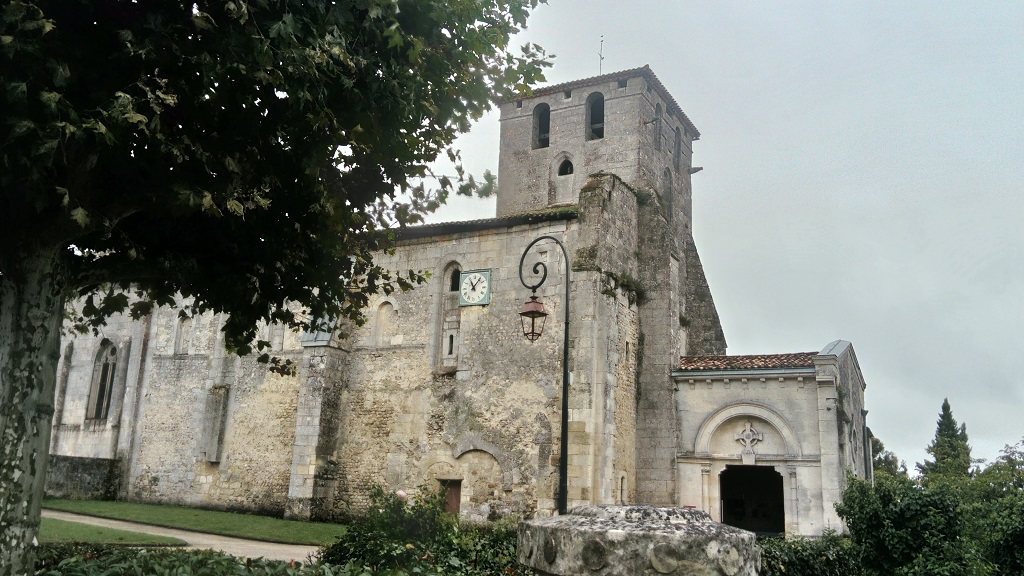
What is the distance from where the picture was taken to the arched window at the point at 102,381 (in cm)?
2697

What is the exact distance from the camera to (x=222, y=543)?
53.4 ft

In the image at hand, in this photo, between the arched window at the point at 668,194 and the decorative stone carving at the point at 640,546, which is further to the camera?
the arched window at the point at 668,194

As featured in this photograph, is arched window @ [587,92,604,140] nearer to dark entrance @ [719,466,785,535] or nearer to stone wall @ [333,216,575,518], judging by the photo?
stone wall @ [333,216,575,518]

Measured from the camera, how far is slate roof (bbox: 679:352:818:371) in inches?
808

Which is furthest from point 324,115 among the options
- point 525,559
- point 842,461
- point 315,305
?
point 842,461

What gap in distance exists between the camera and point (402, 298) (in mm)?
22578

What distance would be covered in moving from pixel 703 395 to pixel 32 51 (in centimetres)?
1816

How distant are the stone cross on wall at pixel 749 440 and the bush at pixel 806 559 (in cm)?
802

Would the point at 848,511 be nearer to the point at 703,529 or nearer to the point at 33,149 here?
the point at 703,529

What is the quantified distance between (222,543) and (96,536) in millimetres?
2500

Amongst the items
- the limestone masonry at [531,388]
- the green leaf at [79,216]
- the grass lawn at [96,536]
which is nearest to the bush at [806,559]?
the limestone masonry at [531,388]

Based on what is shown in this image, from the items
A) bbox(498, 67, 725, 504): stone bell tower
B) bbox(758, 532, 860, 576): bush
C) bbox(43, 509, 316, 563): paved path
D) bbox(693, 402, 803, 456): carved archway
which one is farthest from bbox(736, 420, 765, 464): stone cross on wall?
bbox(43, 509, 316, 563): paved path

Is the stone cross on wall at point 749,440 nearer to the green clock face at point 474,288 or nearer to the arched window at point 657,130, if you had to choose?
the green clock face at point 474,288

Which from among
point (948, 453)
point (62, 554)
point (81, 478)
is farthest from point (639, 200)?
point (948, 453)
